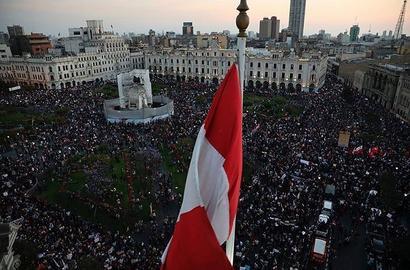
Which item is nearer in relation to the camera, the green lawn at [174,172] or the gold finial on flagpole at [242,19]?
the gold finial on flagpole at [242,19]

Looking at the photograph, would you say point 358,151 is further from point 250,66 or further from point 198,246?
point 250,66

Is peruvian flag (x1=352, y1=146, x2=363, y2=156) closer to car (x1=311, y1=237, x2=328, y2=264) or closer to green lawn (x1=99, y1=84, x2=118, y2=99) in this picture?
car (x1=311, y1=237, x2=328, y2=264)

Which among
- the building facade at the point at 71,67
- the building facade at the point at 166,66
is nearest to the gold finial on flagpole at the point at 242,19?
the building facade at the point at 166,66

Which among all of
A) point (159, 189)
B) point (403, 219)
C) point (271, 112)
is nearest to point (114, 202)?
point (159, 189)

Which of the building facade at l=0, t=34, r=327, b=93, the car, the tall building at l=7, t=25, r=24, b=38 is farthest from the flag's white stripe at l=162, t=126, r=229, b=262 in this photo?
the tall building at l=7, t=25, r=24, b=38

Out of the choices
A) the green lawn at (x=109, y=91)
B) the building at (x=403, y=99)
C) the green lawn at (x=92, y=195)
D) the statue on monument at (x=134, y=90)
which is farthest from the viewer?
the green lawn at (x=109, y=91)

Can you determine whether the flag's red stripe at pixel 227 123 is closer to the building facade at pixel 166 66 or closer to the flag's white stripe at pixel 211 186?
the flag's white stripe at pixel 211 186

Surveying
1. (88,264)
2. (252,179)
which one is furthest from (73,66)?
(88,264)
